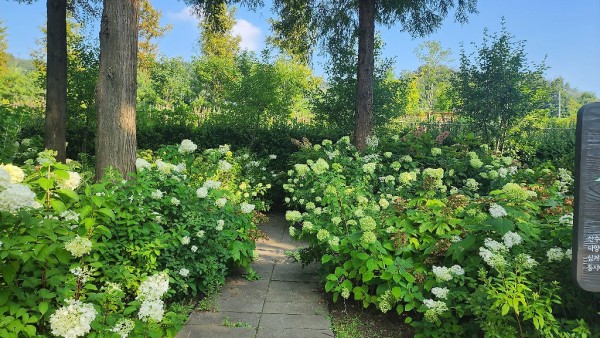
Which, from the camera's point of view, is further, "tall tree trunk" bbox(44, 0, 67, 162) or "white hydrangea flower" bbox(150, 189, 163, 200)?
"tall tree trunk" bbox(44, 0, 67, 162)

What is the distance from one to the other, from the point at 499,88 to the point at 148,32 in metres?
27.4

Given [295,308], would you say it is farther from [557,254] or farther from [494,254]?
[557,254]

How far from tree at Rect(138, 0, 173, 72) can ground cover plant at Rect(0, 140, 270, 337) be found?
27.1 meters

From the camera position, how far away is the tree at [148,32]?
29203 mm

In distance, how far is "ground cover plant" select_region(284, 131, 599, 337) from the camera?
7.49 feet

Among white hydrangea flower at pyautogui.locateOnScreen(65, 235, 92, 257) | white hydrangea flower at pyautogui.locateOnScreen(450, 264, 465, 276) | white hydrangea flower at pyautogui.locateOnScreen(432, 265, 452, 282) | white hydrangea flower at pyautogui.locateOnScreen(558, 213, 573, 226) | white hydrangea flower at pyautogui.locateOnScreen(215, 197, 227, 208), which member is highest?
white hydrangea flower at pyautogui.locateOnScreen(558, 213, 573, 226)

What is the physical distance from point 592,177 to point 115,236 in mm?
2897

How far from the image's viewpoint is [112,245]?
9.62ft

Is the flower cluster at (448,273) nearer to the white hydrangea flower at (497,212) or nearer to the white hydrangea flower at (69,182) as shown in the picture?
the white hydrangea flower at (497,212)

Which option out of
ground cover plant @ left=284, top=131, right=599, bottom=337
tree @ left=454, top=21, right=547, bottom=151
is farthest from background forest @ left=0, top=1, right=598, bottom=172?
ground cover plant @ left=284, top=131, right=599, bottom=337

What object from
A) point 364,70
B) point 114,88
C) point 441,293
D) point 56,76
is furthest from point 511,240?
point 56,76

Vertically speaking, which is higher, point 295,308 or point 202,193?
point 202,193

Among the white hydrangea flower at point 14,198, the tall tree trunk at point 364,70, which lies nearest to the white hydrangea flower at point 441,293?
the white hydrangea flower at point 14,198

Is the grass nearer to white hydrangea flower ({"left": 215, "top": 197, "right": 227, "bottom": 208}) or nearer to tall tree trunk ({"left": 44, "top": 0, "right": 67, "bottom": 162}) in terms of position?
white hydrangea flower ({"left": 215, "top": 197, "right": 227, "bottom": 208})
